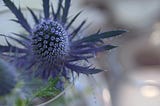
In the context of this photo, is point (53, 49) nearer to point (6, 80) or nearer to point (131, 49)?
point (6, 80)

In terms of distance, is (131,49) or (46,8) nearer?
(46,8)

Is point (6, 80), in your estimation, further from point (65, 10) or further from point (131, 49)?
point (131, 49)

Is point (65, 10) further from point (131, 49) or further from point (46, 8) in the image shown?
point (131, 49)

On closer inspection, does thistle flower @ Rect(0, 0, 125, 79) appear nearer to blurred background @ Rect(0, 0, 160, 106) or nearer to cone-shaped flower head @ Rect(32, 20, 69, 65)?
cone-shaped flower head @ Rect(32, 20, 69, 65)

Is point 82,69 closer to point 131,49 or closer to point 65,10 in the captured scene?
point 65,10

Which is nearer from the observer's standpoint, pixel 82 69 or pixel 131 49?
pixel 82 69

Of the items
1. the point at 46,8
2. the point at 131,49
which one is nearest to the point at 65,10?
the point at 46,8
